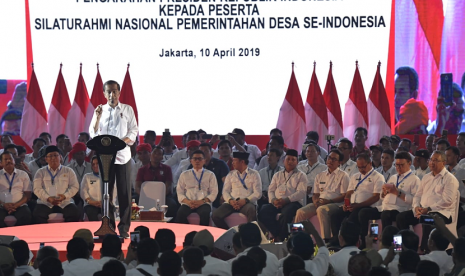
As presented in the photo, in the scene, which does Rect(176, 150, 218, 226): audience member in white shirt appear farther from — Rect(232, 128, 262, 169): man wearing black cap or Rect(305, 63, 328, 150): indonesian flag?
Rect(305, 63, 328, 150): indonesian flag

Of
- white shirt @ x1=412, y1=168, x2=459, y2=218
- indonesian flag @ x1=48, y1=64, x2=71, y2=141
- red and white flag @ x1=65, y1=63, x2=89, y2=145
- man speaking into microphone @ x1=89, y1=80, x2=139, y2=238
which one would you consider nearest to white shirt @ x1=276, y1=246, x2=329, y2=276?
man speaking into microphone @ x1=89, y1=80, x2=139, y2=238

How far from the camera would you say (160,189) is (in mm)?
8648

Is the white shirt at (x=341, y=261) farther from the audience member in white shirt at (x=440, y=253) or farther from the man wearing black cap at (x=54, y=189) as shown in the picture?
the man wearing black cap at (x=54, y=189)

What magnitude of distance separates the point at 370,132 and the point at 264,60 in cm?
195

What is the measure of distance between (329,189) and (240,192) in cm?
104

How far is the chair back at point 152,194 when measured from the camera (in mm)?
8617

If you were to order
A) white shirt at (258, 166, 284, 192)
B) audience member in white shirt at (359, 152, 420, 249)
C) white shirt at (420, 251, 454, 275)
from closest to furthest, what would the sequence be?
white shirt at (420, 251, 454, 275) → audience member in white shirt at (359, 152, 420, 249) → white shirt at (258, 166, 284, 192)

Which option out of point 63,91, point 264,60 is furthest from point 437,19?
point 63,91

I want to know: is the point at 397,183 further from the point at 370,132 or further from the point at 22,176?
the point at 22,176

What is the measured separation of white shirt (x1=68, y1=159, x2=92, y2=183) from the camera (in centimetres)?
920

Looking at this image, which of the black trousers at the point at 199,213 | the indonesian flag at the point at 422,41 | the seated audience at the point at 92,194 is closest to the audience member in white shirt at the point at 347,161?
the black trousers at the point at 199,213

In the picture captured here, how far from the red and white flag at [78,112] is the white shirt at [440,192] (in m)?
5.64

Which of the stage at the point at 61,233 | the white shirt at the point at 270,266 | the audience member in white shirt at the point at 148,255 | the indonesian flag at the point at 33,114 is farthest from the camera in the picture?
the indonesian flag at the point at 33,114

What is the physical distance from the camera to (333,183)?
847cm
